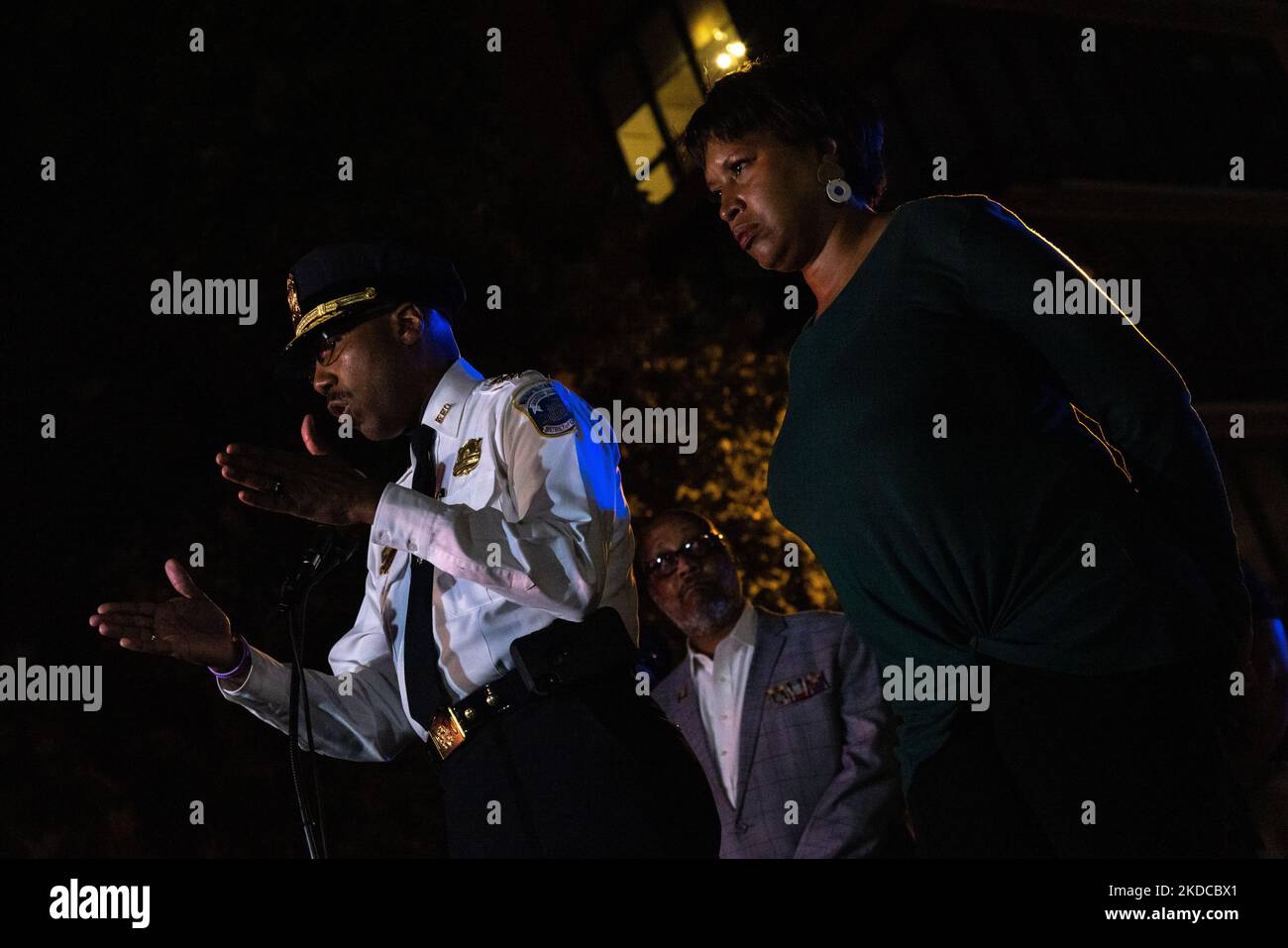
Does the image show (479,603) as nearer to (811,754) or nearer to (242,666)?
(242,666)

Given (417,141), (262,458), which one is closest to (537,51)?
(417,141)

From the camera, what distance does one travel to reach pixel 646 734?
254cm

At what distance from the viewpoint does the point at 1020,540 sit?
1.84 m

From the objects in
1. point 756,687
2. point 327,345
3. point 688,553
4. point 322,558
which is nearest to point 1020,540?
point 322,558

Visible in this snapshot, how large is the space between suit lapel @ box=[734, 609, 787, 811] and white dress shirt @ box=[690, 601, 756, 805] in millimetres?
22

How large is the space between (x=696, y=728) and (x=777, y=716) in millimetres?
349

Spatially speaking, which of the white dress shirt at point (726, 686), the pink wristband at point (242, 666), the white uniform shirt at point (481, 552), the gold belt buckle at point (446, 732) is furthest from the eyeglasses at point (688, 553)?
the gold belt buckle at point (446, 732)

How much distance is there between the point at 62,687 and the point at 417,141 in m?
3.34

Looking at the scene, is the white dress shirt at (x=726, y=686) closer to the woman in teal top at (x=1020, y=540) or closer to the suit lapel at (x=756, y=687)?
the suit lapel at (x=756, y=687)

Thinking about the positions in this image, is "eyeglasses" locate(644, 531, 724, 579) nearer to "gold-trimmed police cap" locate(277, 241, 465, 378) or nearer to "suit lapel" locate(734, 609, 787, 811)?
"suit lapel" locate(734, 609, 787, 811)

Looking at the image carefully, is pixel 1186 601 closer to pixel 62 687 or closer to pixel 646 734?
pixel 646 734

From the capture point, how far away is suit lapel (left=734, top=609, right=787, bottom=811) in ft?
14.6
